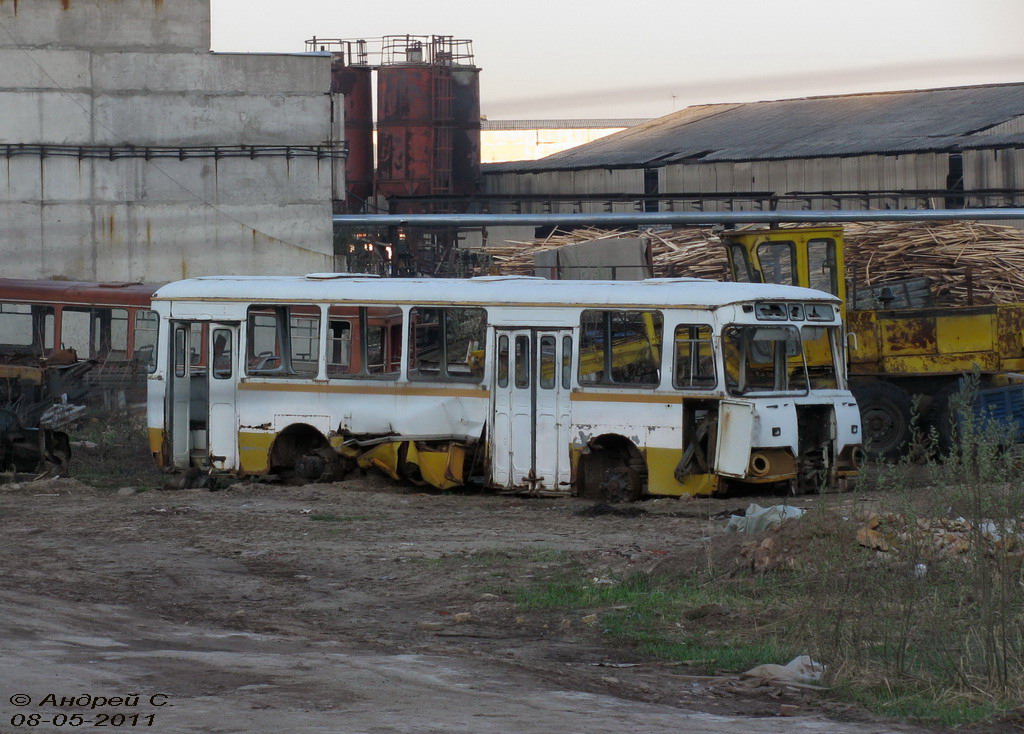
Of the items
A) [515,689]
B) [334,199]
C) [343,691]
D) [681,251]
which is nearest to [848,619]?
[515,689]

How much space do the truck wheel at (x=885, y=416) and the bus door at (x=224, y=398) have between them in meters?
8.55

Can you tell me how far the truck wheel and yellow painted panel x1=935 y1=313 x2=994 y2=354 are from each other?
904 mm

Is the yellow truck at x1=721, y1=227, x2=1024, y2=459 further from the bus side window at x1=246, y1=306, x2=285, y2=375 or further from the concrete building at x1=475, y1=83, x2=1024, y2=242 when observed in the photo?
the concrete building at x1=475, y1=83, x2=1024, y2=242

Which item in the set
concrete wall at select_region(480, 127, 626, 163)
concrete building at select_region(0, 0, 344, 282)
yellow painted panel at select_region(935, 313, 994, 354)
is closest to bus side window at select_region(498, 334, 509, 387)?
yellow painted panel at select_region(935, 313, 994, 354)

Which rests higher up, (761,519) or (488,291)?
(488,291)

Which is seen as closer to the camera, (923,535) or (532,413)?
(923,535)

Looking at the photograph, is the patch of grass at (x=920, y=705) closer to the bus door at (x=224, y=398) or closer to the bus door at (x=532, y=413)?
the bus door at (x=532, y=413)

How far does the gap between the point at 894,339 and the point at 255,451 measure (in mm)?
9005

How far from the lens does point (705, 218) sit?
33844 millimetres

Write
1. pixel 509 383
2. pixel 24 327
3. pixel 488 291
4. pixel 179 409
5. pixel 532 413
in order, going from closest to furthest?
pixel 532 413 → pixel 509 383 → pixel 488 291 → pixel 179 409 → pixel 24 327

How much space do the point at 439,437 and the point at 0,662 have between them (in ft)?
31.1

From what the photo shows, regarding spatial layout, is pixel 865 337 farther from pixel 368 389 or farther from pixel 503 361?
pixel 368 389

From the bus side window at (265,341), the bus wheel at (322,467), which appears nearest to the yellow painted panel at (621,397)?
the bus wheel at (322,467)

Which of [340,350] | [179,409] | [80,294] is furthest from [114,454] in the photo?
[80,294]
